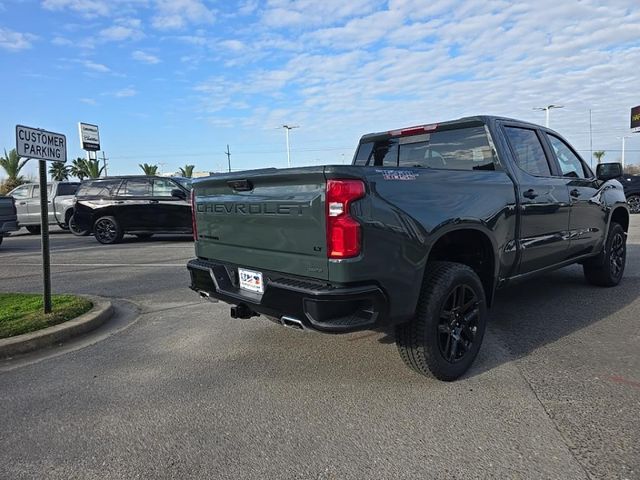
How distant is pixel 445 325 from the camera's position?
354 cm

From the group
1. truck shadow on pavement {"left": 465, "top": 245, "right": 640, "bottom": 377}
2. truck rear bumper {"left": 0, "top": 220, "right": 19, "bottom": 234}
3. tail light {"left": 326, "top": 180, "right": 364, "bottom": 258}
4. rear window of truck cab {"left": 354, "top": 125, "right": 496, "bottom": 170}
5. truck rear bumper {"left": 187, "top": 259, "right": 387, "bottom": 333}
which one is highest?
rear window of truck cab {"left": 354, "top": 125, "right": 496, "bottom": 170}

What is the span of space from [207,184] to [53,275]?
5.74m

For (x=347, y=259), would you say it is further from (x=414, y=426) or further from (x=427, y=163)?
(x=427, y=163)

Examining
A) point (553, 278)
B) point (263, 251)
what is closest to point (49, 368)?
point (263, 251)

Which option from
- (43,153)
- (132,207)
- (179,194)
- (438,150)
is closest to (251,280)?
(438,150)

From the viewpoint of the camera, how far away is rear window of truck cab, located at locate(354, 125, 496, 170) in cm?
436

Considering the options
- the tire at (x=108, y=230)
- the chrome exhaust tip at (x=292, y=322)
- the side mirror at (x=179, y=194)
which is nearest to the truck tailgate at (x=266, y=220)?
the chrome exhaust tip at (x=292, y=322)

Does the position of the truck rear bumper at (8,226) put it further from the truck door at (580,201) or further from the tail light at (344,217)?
the truck door at (580,201)

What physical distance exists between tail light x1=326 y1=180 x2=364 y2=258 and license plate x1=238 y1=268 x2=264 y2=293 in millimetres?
783

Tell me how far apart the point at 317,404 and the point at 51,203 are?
51.7 feet

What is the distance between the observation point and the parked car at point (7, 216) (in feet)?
40.1

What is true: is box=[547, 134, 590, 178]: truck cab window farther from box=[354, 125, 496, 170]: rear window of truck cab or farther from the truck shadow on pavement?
the truck shadow on pavement

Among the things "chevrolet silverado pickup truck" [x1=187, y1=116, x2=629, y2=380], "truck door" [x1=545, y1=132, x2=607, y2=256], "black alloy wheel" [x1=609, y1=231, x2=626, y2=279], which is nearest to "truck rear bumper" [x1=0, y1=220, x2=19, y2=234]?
"chevrolet silverado pickup truck" [x1=187, y1=116, x2=629, y2=380]

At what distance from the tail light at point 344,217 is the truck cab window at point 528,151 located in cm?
222
